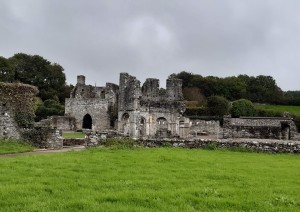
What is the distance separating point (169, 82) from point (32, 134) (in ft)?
67.0

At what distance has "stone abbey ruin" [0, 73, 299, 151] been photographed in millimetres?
32031

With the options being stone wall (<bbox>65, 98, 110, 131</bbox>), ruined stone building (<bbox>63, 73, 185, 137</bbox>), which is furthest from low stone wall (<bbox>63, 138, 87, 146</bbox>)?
stone wall (<bbox>65, 98, 110, 131</bbox>)

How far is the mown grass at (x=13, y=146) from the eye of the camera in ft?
66.4

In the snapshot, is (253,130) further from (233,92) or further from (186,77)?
(186,77)

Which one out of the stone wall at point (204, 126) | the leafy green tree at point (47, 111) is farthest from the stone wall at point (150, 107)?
the leafy green tree at point (47, 111)

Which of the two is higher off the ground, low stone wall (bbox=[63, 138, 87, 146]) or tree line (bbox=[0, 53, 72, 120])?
tree line (bbox=[0, 53, 72, 120])

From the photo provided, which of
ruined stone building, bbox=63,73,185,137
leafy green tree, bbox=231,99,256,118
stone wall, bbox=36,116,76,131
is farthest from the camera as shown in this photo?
leafy green tree, bbox=231,99,256,118

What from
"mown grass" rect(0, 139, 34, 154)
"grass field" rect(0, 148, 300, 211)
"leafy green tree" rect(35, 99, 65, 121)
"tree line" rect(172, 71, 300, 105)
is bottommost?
"grass field" rect(0, 148, 300, 211)

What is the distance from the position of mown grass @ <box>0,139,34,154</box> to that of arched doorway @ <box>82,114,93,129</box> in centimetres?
3165

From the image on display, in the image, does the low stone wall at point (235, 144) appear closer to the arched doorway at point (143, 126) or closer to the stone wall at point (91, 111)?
the arched doorway at point (143, 126)

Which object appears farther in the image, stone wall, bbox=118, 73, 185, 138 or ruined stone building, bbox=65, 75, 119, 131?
ruined stone building, bbox=65, 75, 119, 131

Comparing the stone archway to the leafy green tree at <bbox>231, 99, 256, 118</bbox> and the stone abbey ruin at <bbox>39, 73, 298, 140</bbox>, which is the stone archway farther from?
the leafy green tree at <bbox>231, 99, 256, 118</bbox>

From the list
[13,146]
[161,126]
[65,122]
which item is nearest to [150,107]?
[161,126]

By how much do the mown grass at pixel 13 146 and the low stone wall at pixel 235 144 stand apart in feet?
21.3
